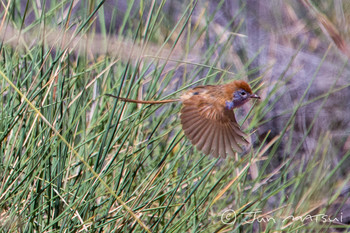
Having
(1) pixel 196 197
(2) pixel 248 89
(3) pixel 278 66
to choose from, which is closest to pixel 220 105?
(2) pixel 248 89

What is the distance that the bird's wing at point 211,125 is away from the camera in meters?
1.08

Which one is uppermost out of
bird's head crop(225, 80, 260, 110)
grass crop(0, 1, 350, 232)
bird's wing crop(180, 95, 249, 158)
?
bird's head crop(225, 80, 260, 110)

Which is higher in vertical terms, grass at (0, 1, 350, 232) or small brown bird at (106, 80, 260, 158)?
small brown bird at (106, 80, 260, 158)

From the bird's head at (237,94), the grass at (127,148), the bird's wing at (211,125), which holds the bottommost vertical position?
the grass at (127,148)

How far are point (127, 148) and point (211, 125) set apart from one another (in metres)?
0.17

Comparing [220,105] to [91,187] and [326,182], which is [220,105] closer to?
[91,187]

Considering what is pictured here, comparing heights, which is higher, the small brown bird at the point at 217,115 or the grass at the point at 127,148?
the small brown bird at the point at 217,115

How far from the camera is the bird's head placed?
1.12m

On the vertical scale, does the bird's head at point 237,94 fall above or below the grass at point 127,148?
above

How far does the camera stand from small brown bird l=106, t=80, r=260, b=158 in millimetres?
1095

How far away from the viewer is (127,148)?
113cm

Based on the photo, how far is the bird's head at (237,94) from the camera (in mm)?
1116

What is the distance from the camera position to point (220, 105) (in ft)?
3.69

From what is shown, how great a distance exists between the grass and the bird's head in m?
0.04
